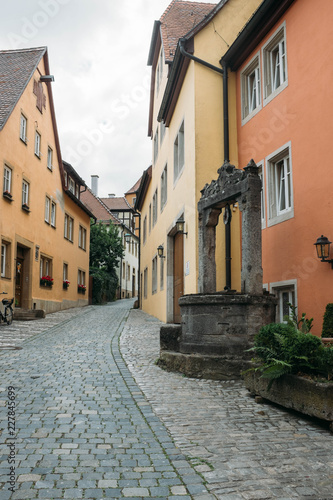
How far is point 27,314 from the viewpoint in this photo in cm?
1836

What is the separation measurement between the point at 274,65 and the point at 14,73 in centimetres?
1330

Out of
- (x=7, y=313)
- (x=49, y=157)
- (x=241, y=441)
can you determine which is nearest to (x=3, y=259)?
(x=7, y=313)

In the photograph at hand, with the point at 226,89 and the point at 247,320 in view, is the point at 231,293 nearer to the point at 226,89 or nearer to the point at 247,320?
the point at 247,320

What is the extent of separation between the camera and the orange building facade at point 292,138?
8.59 m

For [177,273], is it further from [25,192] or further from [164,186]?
[25,192]

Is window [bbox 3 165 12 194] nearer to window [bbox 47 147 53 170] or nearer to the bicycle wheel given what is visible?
the bicycle wheel

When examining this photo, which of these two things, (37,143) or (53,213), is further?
(53,213)

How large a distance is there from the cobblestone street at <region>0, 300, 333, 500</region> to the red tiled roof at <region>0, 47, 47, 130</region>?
1269 centimetres

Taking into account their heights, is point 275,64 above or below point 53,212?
above

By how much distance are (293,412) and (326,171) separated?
4.72 meters

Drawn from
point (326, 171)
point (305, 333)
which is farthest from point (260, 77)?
point (305, 333)

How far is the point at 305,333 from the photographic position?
5625 mm

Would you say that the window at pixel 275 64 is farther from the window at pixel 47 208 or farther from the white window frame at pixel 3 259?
the window at pixel 47 208

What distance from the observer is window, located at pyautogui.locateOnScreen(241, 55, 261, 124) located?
38.0 ft
